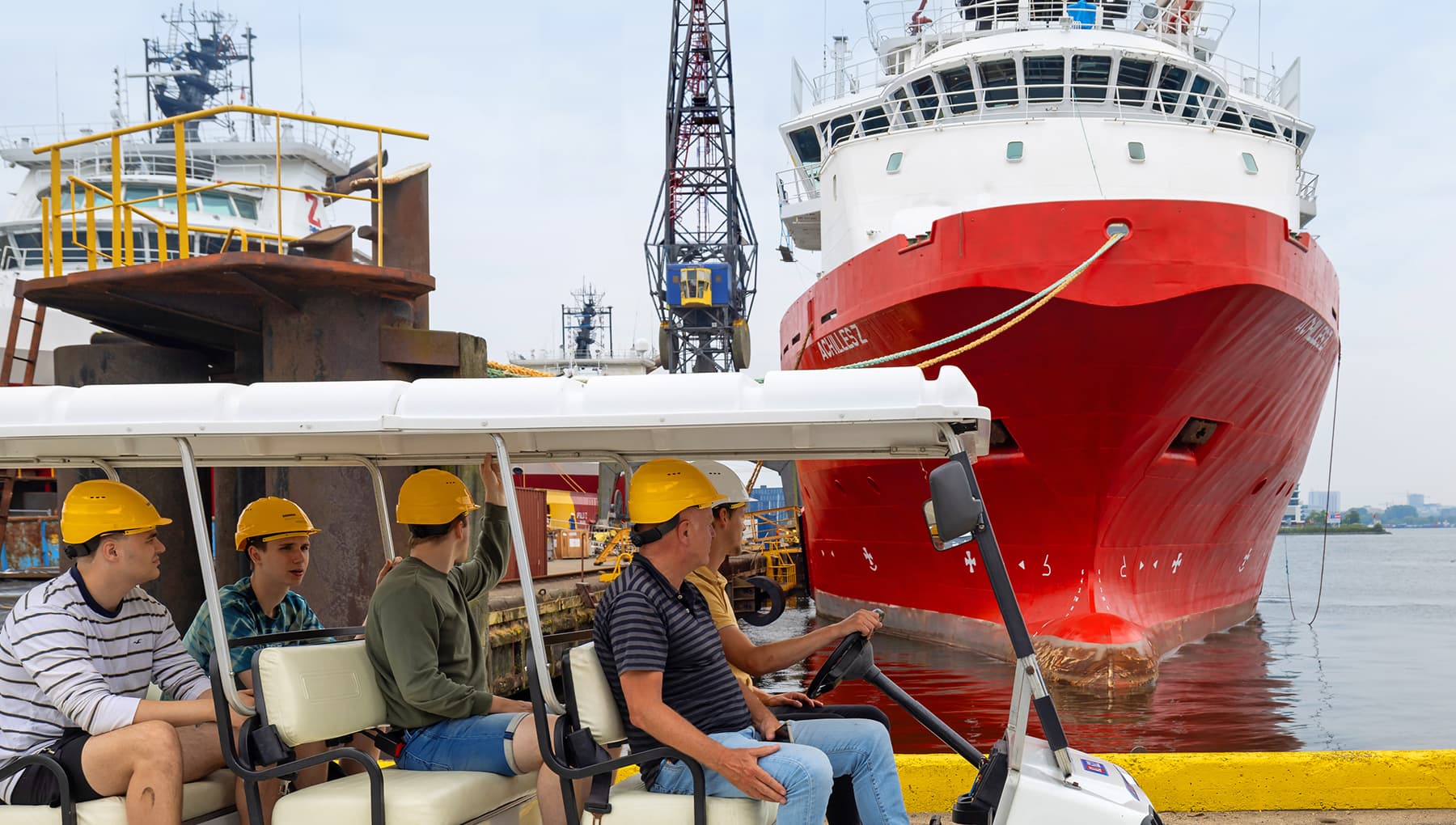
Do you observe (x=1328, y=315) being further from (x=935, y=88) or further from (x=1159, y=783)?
(x=1159, y=783)

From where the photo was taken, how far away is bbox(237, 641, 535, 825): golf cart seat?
135 inches

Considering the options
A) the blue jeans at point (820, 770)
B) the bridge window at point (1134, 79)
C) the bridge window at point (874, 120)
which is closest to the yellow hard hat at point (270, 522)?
the blue jeans at point (820, 770)

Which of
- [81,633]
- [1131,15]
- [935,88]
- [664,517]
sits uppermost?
[1131,15]

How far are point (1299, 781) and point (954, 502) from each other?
133 inches

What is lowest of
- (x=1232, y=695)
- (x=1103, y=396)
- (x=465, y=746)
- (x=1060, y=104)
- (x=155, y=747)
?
(x=1232, y=695)

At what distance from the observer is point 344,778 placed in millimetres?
3695

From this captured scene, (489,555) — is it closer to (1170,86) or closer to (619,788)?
(619,788)

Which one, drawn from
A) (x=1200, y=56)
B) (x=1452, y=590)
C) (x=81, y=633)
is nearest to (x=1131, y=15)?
(x=1200, y=56)

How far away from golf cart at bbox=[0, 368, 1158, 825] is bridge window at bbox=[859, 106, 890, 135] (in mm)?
16029

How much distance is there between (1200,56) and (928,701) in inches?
520

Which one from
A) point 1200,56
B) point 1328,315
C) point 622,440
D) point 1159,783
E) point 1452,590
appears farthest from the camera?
point 1452,590

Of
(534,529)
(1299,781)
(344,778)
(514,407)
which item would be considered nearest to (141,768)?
(344,778)

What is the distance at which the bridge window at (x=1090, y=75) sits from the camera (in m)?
17.6

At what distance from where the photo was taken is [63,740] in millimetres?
3605
